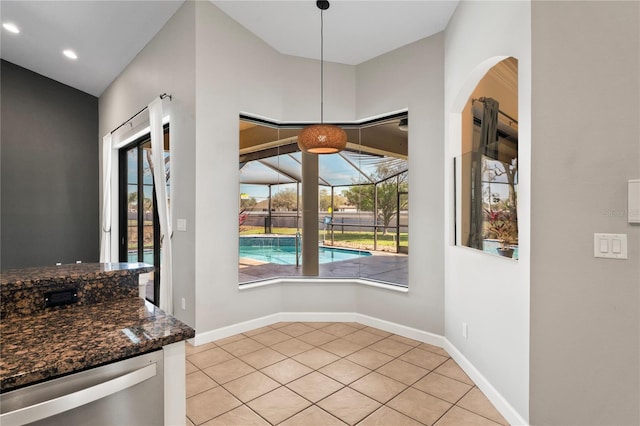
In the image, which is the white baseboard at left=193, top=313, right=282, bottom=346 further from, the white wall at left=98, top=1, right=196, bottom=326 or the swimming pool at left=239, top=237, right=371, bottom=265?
the swimming pool at left=239, top=237, right=371, bottom=265

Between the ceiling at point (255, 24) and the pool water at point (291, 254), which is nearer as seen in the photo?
the ceiling at point (255, 24)

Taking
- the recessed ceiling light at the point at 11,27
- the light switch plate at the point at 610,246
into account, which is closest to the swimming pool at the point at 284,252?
the light switch plate at the point at 610,246

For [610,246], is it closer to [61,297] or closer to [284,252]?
[61,297]

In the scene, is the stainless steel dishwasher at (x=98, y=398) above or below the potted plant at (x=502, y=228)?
below

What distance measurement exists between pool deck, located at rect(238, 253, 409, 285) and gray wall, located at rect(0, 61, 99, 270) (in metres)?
3.65

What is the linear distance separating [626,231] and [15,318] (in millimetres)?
2620

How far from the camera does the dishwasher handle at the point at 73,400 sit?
0.80m

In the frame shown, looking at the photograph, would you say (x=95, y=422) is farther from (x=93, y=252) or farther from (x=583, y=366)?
(x=93, y=252)

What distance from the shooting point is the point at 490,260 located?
2422 mm

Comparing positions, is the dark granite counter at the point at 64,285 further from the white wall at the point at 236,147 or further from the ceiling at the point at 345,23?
the ceiling at the point at 345,23

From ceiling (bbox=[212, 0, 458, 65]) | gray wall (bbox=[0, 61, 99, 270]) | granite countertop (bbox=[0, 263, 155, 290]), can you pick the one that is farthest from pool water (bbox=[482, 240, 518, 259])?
gray wall (bbox=[0, 61, 99, 270])

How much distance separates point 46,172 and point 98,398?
604cm

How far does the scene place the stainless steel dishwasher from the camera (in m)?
0.82

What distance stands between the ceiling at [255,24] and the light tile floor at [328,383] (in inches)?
126
